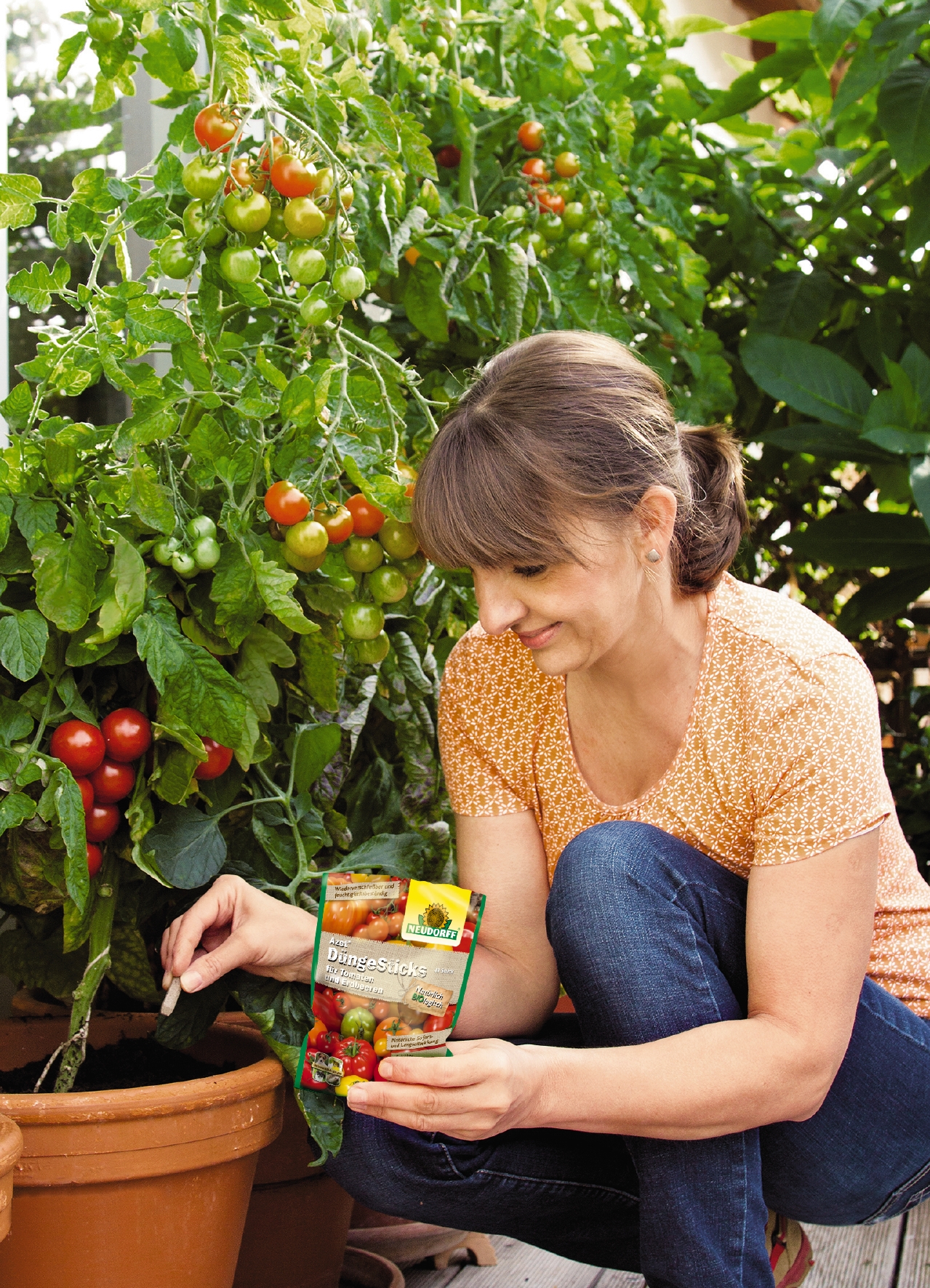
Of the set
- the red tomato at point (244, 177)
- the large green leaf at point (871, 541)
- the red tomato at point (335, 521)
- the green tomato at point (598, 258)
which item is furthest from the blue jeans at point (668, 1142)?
the large green leaf at point (871, 541)

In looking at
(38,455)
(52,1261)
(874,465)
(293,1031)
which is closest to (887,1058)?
(293,1031)

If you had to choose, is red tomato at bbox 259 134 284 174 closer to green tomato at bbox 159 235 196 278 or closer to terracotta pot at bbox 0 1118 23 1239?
green tomato at bbox 159 235 196 278

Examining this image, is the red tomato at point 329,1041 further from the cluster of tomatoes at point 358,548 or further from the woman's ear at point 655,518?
the woman's ear at point 655,518

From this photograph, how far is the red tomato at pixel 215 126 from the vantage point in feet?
3.07

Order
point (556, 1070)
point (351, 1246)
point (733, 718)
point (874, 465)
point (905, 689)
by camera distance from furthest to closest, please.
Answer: point (905, 689) → point (874, 465) → point (351, 1246) → point (733, 718) → point (556, 1070)

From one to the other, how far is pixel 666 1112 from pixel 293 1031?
1.01ft

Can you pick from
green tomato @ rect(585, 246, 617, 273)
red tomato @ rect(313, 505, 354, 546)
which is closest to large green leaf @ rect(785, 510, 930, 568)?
green tomato @ rect(585, 246, 617, 273)

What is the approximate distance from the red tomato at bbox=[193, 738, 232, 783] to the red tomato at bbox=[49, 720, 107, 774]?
0.09m

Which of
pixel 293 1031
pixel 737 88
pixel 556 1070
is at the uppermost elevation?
pixel 737 88

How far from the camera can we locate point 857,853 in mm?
1006

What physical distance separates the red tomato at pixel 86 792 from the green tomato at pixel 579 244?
2.92ft

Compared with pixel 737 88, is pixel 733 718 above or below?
below

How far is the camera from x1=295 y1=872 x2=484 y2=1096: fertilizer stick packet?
0.91 m

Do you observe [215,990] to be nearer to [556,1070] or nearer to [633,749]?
[556,1070]
